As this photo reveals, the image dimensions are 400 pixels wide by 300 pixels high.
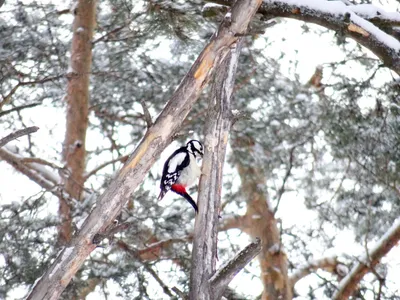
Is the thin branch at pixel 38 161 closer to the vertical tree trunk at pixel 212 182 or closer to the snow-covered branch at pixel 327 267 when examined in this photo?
the vertical tree trunk at pixel 212 182

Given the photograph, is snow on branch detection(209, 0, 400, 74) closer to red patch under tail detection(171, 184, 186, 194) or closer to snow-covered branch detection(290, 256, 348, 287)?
red patch under tail detection(171, 184, 186, 194)

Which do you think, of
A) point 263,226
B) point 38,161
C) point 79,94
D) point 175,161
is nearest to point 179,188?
point 175,161

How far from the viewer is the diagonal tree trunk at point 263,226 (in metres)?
7.11

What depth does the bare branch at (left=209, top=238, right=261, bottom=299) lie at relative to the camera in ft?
10.7

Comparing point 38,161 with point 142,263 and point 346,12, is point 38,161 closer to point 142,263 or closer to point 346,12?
point 142,263

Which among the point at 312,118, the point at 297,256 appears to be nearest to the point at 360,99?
the point at 312,118

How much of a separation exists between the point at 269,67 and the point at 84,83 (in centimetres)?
211

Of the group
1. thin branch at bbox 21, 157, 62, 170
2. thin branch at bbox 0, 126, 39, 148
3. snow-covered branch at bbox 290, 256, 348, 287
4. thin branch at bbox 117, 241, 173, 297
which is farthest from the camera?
snow-covered branch at bbox 290, 256, 348, 287

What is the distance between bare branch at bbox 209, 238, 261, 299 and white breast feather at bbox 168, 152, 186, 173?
2.69ft

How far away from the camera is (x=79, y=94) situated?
6.72 meters

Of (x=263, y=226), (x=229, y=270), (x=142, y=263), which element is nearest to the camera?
(x=229, y=270)

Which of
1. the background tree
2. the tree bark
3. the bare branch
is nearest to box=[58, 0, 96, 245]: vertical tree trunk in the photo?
the background tree

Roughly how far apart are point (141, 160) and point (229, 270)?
69 centimetres

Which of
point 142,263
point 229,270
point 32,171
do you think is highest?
point 32,171
